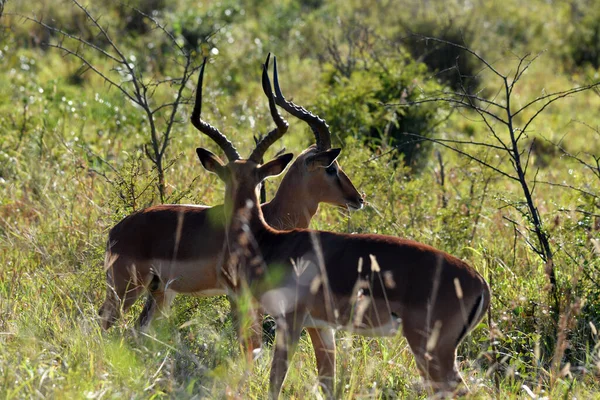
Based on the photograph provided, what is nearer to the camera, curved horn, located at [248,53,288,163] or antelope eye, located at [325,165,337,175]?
curved horn, located at [248,53,288,163]

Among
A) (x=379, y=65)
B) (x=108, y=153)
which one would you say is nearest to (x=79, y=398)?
(x=108, y=153)

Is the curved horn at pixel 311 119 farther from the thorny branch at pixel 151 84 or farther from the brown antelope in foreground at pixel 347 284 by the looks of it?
the brown antelope in foreground at pixel 347 284

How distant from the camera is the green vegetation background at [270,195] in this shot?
4.21 metres

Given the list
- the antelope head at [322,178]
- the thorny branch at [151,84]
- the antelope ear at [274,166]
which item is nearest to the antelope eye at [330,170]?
the antelope head at [322,178]

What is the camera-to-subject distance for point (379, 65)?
9.18m

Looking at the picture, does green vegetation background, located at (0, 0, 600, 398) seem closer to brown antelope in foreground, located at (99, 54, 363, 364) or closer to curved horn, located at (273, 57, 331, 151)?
brown antelope in foreground, located at (99, 54, 363, 364)

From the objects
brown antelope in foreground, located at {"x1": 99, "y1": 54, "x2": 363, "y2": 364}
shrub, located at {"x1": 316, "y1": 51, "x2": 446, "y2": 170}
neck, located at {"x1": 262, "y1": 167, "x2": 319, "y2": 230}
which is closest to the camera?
brown antelope in foreground, located at {"x1": 99, "y1": 54, "x2": 363, "y2": 364}

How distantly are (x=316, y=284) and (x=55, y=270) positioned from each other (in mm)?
2325

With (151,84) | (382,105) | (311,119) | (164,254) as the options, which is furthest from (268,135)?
(382,105)

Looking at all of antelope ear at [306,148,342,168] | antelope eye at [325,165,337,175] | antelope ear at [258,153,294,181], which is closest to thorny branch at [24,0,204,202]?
antelope ear at [306,148,342,168]

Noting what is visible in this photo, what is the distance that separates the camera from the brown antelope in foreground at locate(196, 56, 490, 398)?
389 centimetres

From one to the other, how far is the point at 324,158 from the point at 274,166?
92cm

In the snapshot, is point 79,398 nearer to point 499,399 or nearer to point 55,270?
point 499,399

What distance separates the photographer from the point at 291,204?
6.06 metres
